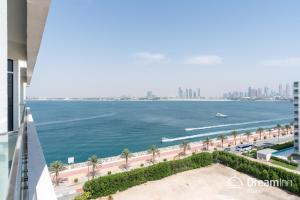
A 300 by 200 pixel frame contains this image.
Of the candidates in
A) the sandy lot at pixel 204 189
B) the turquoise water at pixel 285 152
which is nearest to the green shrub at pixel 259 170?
the sandy lot at pixel 204 189

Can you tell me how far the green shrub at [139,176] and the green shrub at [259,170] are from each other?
1267 mm

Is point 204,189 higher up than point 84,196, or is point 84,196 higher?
point 84,196

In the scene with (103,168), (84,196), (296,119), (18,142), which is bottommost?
(103,168)

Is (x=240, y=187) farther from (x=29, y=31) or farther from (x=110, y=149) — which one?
(x=110, y=149)

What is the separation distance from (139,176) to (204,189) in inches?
178

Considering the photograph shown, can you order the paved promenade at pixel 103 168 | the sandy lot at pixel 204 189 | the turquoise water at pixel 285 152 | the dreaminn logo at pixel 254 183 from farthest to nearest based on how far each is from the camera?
the turquoise water at pixel 285 152 → the paved promenade at pixel 103 168 → the dreaminn logo at pixel 254 183 → the sandy lot at pixel 204 189

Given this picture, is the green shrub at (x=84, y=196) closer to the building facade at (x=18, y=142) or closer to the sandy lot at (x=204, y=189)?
the sandy lot at (x=204, y=189)

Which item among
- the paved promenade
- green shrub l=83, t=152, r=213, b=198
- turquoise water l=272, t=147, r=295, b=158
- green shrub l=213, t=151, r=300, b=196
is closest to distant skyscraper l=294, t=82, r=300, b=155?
turquoise water l=272, t=147, r=295, b=158

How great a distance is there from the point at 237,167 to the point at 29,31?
1876 centimetres

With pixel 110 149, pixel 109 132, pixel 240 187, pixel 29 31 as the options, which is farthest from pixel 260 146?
pixel 29 31

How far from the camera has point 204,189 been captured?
15.2 metres

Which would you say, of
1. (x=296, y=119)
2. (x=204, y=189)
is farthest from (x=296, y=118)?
(x=204, y=189)

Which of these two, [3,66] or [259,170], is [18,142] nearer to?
[3,66]

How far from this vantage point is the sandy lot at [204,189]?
14070 mm
